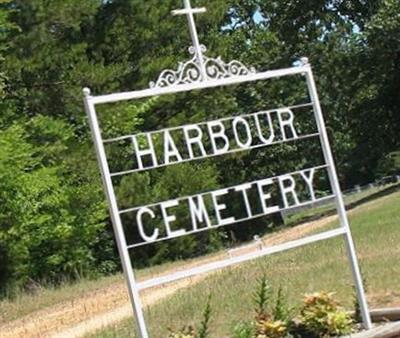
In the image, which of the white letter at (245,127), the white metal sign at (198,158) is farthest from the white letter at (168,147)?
the white letter at (245,127)

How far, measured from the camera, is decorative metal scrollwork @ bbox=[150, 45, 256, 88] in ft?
24.2

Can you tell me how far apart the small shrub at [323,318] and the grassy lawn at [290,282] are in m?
1.22

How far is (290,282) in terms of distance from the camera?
11.3 metres

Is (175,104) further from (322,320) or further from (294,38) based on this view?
→ (322,320)

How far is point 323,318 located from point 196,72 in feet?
7.73

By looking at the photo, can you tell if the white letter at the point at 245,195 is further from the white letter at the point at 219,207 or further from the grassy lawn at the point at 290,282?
the grassy lawn at the point at 290,282

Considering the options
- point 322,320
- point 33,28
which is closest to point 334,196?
point 322,320

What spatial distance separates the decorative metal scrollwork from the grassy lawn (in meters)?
2.56

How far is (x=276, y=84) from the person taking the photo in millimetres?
40031

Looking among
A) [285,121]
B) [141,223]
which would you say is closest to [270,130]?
[285,121]

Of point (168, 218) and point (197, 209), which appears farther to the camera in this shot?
point (197, 209)

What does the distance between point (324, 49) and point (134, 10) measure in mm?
10384

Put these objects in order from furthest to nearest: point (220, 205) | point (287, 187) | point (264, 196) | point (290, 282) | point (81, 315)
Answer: point (81, 315) < point (290, 282) < point (287, 187) < point (264, 196) < point (220, 205)

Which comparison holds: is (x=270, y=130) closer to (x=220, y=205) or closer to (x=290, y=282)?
(x=220, y=205)
